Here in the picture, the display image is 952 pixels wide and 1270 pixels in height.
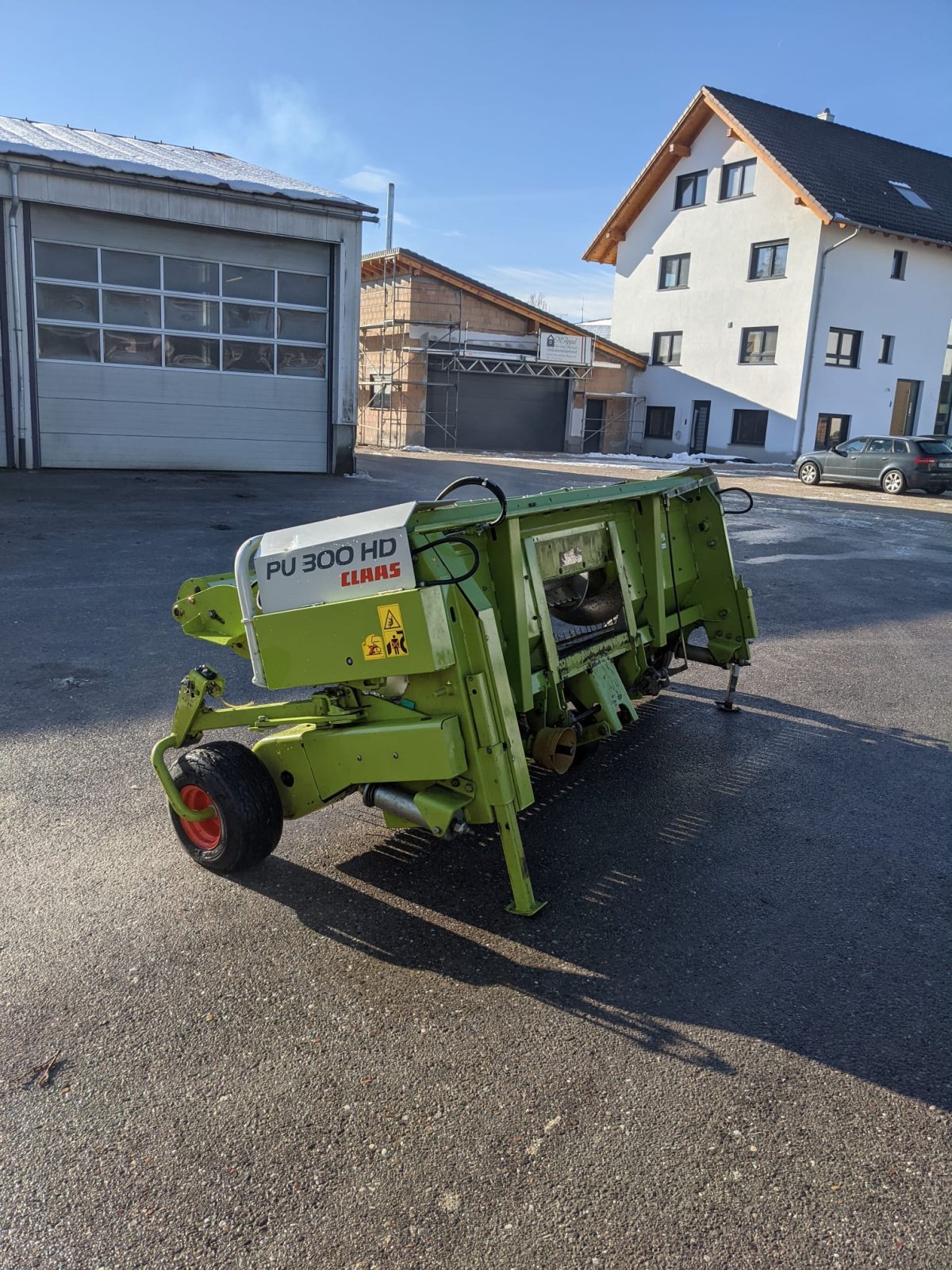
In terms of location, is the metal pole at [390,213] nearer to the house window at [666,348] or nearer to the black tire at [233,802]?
the house window at [666,348]

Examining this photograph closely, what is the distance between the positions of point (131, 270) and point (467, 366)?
651 inches

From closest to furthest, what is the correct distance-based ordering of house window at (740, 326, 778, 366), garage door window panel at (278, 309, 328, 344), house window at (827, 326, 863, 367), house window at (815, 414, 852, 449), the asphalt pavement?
the asphalt pavement < garage door window panel at (278, 309, 328, 344) < house window at (827, 326, 863, 367) < house window at (740, 326, 778, 366) < house window at (815, 414, 852, 449)

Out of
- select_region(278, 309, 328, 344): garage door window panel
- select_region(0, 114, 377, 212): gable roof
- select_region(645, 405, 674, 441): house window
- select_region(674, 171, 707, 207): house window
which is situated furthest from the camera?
select_region(645, 405, 674, 441): house window

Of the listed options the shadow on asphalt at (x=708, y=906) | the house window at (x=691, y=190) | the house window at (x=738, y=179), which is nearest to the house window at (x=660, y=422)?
the house window at (x=691, y=190)

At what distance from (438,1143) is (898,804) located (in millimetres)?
3202

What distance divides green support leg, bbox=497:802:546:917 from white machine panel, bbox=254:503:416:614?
2.82 ft

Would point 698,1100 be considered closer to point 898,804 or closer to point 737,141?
point 898,804

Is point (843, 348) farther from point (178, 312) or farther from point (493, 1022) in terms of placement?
point (493, 1022)

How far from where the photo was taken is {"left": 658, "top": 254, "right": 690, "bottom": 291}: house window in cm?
3428

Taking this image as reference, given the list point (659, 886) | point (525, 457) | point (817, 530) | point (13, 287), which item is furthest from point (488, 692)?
point (525, 457)

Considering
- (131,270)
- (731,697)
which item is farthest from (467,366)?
(731,697)

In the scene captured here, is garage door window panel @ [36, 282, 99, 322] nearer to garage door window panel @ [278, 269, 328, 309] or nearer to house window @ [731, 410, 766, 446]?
garage door window panel @ [278, 269, 328, 309]

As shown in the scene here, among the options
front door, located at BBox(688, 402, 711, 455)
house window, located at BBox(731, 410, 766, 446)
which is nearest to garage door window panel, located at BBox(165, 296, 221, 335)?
house window, located at BBox(731, 410, 766, 446)

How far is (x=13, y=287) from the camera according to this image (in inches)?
639
